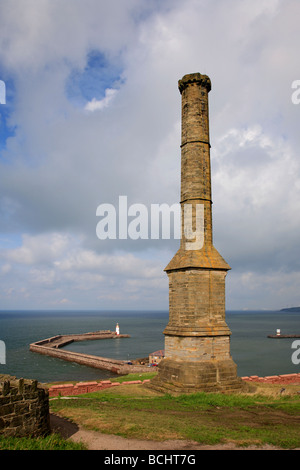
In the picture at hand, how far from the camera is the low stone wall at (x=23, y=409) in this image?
6.29 meters

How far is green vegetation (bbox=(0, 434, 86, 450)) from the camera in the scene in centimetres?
598

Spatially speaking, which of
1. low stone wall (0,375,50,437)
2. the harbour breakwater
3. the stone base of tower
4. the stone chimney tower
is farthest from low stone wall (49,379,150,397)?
the harbour breakwater

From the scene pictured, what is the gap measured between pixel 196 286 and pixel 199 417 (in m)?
5.90

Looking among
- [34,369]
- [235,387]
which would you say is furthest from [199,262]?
[34,369]

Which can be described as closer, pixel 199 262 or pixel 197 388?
pixel 197 388

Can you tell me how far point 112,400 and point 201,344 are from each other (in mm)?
4231

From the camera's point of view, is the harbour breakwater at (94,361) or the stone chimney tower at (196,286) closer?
the stone chimney tower at (196,286)

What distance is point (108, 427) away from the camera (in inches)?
313

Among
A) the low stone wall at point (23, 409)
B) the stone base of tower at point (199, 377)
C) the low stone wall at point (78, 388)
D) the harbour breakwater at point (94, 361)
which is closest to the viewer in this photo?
the low stone wall at point (23, 409)

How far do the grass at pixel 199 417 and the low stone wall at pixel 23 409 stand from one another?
1636mm

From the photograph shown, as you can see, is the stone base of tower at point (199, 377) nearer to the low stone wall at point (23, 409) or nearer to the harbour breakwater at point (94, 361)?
the low stone wall at point (23, 409)

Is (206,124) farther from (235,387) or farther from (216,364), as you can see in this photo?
(235,387)

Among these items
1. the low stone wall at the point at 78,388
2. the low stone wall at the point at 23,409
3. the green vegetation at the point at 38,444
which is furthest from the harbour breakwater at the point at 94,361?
the green vegetation at the point at 38,444

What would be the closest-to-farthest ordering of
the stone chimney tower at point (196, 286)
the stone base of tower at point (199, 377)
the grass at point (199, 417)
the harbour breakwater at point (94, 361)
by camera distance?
1. the grass at point (199, 417)
2. the stone base of tower at point (199, 377)
3. the stone chimney tower at point (196, 286)
4. the harbour breakwater at point (94, 361)
